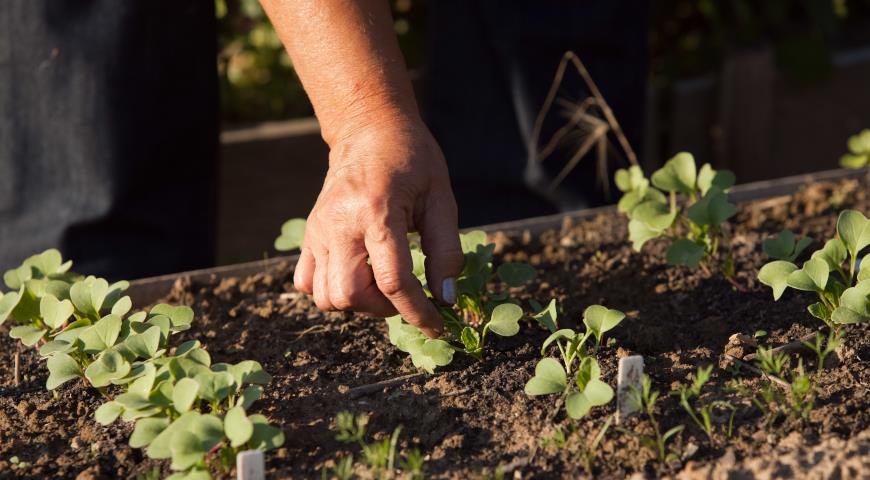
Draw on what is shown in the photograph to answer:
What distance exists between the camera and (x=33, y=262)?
1.83 meters

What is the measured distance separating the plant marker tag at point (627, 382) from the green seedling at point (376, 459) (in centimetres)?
28

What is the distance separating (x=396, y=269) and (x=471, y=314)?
1.03 ft

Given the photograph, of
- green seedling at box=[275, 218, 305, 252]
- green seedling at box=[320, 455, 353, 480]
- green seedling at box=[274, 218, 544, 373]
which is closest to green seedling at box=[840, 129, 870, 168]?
green seedling at box=[274, 218, 544, 373]

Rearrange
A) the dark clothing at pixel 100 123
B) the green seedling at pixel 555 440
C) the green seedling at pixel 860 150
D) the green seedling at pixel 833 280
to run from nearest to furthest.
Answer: the green seedling at pixel 555 440 → the green seedling at pixel 833 280 → the dark clothing at pixel 100 123 → the green seedling at pixel 860 150

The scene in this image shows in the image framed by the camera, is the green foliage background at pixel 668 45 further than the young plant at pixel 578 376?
Yes

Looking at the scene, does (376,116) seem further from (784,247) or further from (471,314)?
(784,247)

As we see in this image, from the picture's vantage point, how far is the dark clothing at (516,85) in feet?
9.12

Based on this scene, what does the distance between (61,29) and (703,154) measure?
8.01 ft

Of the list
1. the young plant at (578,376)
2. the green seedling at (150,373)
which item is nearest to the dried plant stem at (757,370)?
the young plant at (578,376)

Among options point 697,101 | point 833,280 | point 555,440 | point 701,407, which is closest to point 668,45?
point 697,101

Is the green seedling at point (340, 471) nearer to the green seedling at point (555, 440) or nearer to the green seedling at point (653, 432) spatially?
the green seedling at point (555, 440)

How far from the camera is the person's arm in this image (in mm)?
1517

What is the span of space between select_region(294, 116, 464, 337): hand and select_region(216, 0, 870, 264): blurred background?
1.94 m

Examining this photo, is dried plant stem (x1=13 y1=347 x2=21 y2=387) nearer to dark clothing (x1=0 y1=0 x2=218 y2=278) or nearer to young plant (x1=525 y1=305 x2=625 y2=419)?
dark clothing (x1=0 y1=0 x2=218 y2=278)
